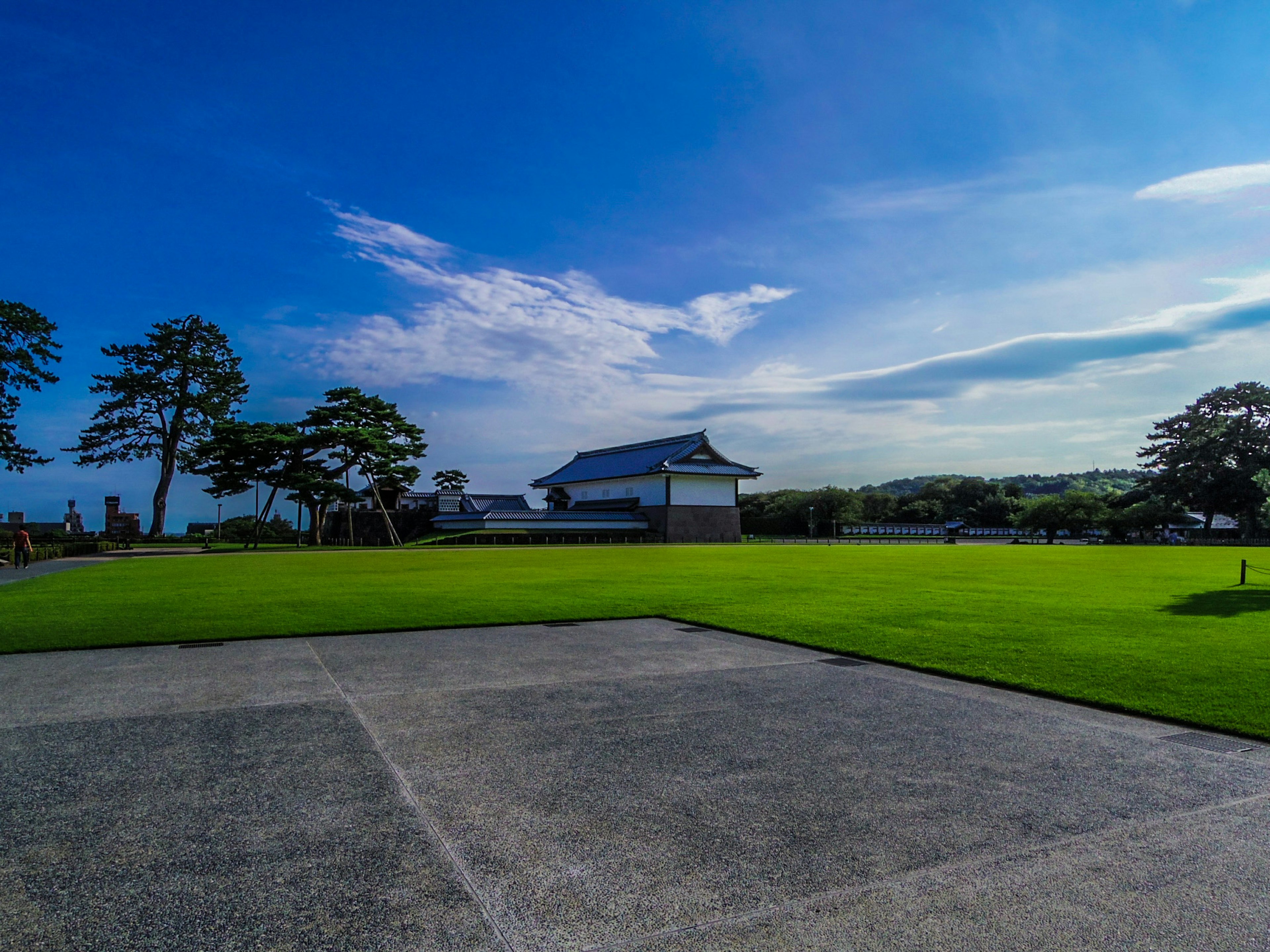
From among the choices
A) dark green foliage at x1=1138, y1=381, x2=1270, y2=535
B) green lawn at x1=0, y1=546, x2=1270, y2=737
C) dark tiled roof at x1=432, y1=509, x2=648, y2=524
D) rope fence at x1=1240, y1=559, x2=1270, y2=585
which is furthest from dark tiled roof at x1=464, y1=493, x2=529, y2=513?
dark green foliage at x1=1138, y1=381, x2=1270, y2=535

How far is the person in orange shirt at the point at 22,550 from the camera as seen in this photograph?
72.5ft

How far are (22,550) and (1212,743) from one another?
93.9 feet

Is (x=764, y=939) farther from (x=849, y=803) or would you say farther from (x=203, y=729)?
(x=203, y=729)

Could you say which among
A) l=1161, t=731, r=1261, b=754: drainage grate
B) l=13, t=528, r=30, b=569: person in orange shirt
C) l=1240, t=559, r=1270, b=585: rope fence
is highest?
l=13, t=528, r=30, b=569: person in orange shirt

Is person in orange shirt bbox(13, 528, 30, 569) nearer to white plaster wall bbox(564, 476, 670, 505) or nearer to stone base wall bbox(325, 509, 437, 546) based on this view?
stone base wall bbox(325, 509, 437, 546)

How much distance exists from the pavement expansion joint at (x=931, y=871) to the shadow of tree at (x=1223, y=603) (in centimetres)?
896

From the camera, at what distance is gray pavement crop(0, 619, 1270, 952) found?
102 inches

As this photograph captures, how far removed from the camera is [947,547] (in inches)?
1649

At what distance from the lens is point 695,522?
177 feet

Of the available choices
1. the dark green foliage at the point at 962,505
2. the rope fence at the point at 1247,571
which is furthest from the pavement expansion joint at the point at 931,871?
the dark green foliage at the point at 962,505

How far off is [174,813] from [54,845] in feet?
1.52

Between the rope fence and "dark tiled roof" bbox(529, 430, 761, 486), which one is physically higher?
"dark tiled roof" bbox(529, 430, 761, 486)

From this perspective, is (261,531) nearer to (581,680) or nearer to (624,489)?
(624,489)

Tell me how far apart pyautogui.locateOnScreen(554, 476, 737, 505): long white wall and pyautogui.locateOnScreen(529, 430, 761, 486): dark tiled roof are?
62 centimetres
